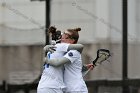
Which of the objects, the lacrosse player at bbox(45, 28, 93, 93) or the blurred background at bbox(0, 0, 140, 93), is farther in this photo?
the blurred background at bbox(0, 0, 140, 93)

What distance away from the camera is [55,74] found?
555cm

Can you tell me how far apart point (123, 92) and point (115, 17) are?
3.88 feet

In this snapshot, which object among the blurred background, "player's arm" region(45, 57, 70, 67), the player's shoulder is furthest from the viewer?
the blurred background

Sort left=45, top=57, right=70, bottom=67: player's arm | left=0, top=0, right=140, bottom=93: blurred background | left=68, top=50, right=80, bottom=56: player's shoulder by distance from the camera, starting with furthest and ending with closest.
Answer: left=0, top=0, right=140, bottom=93: blurred background < left=68, top=50, right=80, bottom=56: player's shoulder < left=45, top=57, right=70, bottom=67: player's arm

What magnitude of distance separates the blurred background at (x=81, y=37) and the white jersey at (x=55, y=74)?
10.2ft

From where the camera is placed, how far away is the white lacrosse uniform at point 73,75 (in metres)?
5.54

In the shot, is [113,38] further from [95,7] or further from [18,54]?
[18,54]

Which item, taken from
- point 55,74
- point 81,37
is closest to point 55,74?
point 55,74

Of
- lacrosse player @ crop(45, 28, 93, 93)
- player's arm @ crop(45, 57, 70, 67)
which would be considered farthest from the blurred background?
player's arm @ crop(45, 57, 70, 67)

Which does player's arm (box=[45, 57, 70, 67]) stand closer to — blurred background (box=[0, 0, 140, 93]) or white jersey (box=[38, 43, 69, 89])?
white jersey (box=[38, 43, 69, 89])

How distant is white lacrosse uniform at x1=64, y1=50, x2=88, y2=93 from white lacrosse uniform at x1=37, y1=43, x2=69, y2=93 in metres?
0.05

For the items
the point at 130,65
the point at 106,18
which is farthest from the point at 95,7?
the point at 130,65

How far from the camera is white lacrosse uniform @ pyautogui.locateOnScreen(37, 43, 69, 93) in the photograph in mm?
5516

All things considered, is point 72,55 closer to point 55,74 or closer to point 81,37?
point 55,74
